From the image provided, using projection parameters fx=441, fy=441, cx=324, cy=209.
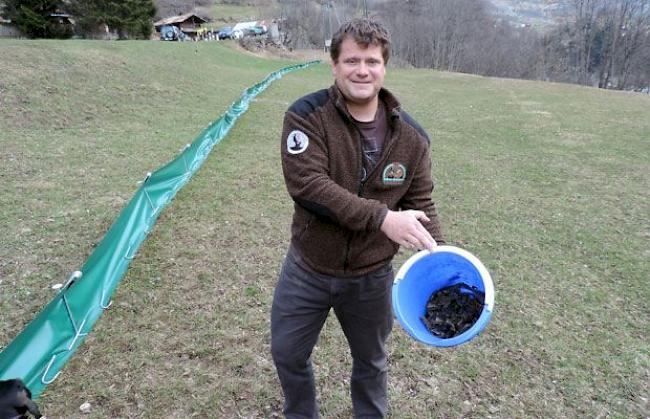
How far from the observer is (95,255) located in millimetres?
3258

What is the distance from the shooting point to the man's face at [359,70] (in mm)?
1620

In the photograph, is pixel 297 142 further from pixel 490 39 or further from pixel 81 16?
pixel 490 39

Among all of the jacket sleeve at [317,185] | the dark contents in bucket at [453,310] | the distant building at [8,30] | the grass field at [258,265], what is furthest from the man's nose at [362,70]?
the distant building at [8,30]

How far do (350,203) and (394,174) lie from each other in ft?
0.99

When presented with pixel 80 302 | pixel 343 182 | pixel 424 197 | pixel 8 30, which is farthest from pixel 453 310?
pixel 8 30

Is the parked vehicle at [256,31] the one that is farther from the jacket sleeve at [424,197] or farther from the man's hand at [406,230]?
the man's hand at [406,230]

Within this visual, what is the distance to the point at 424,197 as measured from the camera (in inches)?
75.5

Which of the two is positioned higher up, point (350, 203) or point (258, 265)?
point (350, 203)

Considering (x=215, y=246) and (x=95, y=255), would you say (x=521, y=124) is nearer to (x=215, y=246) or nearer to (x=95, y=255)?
(x=215, y=246)

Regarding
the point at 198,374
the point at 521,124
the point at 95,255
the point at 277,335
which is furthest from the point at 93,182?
the point at 521,124

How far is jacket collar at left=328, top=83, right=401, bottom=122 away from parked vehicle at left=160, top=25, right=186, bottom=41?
157 ft

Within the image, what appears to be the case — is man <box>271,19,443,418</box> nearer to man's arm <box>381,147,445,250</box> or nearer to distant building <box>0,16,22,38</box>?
man's arm <box>381,147,445,250</box>

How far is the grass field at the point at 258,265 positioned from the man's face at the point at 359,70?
190 cm

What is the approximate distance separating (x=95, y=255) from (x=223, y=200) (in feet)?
8.28
